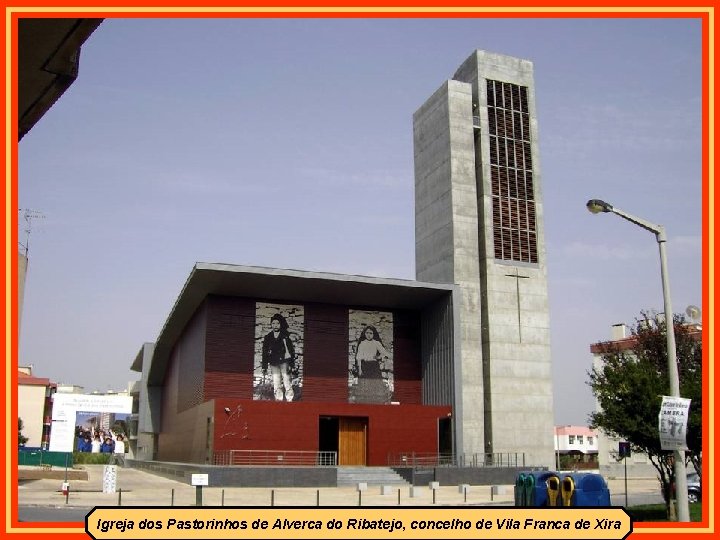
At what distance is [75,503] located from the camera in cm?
2777

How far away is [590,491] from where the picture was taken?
59.6ft

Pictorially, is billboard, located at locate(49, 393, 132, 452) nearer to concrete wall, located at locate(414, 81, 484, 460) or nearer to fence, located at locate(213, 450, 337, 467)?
fence, located at locate(213, 450, 337, 467)

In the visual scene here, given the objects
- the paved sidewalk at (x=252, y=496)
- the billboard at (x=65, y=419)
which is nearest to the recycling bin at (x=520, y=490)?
the paved sidewalk at (x=252, y=496)

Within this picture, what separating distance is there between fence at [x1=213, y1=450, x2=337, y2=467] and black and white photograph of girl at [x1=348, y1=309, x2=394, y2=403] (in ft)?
21.6

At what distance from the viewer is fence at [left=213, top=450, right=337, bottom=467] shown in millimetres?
42438

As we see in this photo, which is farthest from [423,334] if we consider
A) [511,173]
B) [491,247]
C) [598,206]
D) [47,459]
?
[598,206]

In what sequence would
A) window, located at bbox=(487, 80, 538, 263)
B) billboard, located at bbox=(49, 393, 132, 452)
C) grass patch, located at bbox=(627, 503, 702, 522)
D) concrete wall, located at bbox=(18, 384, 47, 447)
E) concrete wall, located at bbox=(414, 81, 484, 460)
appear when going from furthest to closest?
1. concrete wall, located at bbox=(18, 384, 47, 447)
2. window, located at bbox=(487, 80, 538, 263)
3. concrete wall, located at bbox=(414, 81, 484, 460)
4. billboard, located at bbox=(49, 393, 132, 452)
5. grass patch, located at bbox=(627, 503, 702, 522)

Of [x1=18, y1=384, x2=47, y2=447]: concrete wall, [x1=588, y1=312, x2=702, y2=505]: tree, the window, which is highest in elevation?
the window

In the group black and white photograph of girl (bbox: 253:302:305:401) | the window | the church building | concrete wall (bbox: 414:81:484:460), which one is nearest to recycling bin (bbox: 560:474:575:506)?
the church building

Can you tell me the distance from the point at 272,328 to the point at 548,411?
64.8ft

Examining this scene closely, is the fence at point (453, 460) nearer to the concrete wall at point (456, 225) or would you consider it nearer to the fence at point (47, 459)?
the concrete wall at point (456, 225)

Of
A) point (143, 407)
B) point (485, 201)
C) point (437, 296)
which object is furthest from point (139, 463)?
point (485, 201)

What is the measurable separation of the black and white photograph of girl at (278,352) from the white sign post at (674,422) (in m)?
34.5
